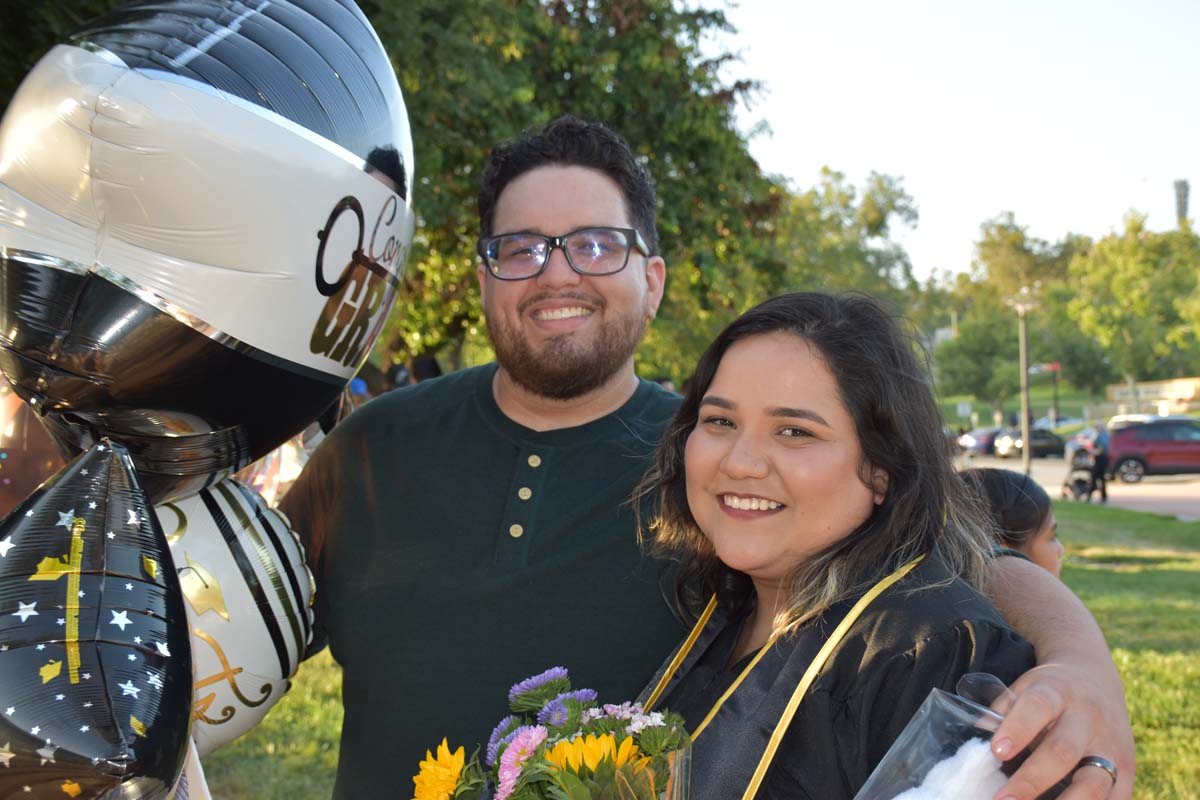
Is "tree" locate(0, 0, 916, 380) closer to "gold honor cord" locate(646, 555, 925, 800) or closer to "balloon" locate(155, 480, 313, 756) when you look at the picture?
"balloon" locate(155, 480, 313, 756)

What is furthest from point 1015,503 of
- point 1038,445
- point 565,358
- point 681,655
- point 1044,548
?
point 1038,445

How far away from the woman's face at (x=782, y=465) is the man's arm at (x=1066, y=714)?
38 cm

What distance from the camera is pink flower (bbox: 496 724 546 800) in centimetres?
153

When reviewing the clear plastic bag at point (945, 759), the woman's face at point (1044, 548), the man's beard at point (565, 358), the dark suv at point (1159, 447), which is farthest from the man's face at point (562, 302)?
the dark suv at point (1159, 447)

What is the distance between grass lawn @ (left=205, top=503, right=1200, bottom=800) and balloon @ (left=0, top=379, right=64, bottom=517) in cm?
98

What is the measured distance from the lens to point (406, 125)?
221 centimetres

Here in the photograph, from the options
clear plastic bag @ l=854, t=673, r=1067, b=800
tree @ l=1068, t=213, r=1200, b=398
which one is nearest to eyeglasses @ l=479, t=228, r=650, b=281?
clear plastic bag @ l=854, t=673, r=1067, b=800

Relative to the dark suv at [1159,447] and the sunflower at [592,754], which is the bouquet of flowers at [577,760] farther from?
the dark suv at [1159,447]

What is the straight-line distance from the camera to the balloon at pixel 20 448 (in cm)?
209

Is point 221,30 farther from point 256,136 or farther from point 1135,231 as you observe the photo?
point 1135,231

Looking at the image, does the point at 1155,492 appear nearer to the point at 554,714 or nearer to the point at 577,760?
the point at 554,714

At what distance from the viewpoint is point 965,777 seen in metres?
1.35

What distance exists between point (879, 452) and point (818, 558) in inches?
8.4

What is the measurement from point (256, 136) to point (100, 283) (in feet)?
1.14
